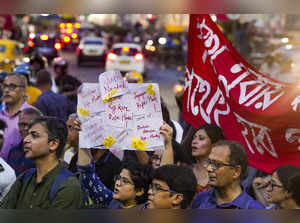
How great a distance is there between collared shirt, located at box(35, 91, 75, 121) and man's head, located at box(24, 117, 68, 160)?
3.56 meters

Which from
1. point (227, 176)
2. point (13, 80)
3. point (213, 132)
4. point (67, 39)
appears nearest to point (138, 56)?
point (67, 39)

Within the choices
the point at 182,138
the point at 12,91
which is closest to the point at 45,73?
the point at 12,91

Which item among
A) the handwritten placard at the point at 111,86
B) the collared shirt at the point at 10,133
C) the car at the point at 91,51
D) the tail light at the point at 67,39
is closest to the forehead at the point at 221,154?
the handwritten placard at the point at 111,86

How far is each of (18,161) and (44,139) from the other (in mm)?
1804

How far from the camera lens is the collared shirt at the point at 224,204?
161 inches

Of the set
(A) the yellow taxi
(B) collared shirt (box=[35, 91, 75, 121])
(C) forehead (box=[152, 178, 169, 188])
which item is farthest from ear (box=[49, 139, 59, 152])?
(A) the yellow taxi

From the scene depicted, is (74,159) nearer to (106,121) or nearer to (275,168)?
(106,121)

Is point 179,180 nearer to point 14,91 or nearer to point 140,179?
point 140,179

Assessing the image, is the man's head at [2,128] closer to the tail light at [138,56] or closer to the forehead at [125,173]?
the forehead at [125,173]

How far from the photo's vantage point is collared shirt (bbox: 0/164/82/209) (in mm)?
3806

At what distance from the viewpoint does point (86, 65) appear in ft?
124

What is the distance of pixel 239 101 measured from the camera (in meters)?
4.51

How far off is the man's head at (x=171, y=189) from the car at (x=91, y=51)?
33.1m

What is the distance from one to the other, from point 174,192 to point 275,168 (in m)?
0.79
